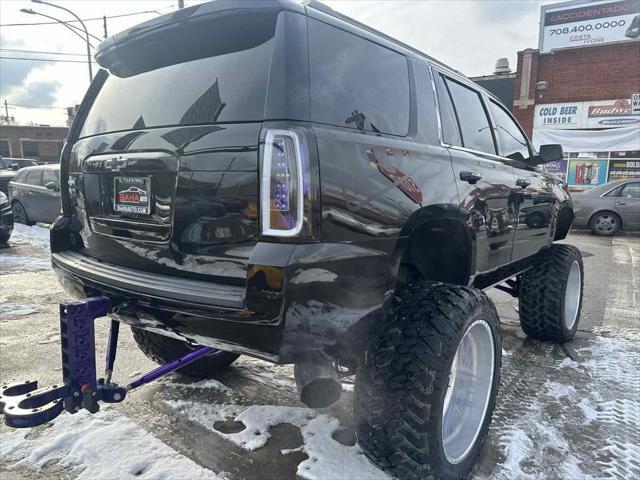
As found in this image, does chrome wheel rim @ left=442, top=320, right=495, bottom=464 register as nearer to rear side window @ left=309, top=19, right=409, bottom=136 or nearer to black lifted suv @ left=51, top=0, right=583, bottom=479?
black lifted suv @ left=51, top=0, right=583, bottom=479

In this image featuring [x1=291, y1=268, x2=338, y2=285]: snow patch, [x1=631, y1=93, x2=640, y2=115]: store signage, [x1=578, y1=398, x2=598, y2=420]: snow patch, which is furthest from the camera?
[x1=631, y1=93, x2=640, y2=115]: store signage

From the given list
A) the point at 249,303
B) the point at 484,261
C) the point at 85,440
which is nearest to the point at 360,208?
the point at 249,303

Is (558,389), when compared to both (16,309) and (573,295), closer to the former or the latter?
(573,295)

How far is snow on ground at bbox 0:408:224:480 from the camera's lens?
233cm

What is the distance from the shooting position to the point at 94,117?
8.61ft

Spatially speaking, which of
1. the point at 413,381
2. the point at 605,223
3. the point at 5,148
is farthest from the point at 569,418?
the point at 5,148

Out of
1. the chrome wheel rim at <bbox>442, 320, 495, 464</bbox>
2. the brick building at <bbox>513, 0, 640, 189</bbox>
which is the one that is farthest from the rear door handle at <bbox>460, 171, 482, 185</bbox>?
the brick building at <bbox>513, 0, 640, 189</bbox>

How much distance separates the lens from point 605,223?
38.9ft

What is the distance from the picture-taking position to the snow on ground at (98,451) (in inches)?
91.8

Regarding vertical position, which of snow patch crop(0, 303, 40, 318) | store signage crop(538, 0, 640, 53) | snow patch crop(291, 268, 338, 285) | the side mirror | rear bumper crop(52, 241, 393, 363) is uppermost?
store signage crop(538, 0, 640, 53)

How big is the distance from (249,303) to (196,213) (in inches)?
18.6

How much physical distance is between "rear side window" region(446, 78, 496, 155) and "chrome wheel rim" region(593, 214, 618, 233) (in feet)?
33.4

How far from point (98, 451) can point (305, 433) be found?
1.10 meters

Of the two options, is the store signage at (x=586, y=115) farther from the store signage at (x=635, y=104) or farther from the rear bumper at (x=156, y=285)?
the rear bumper at (x=156, y=285)
